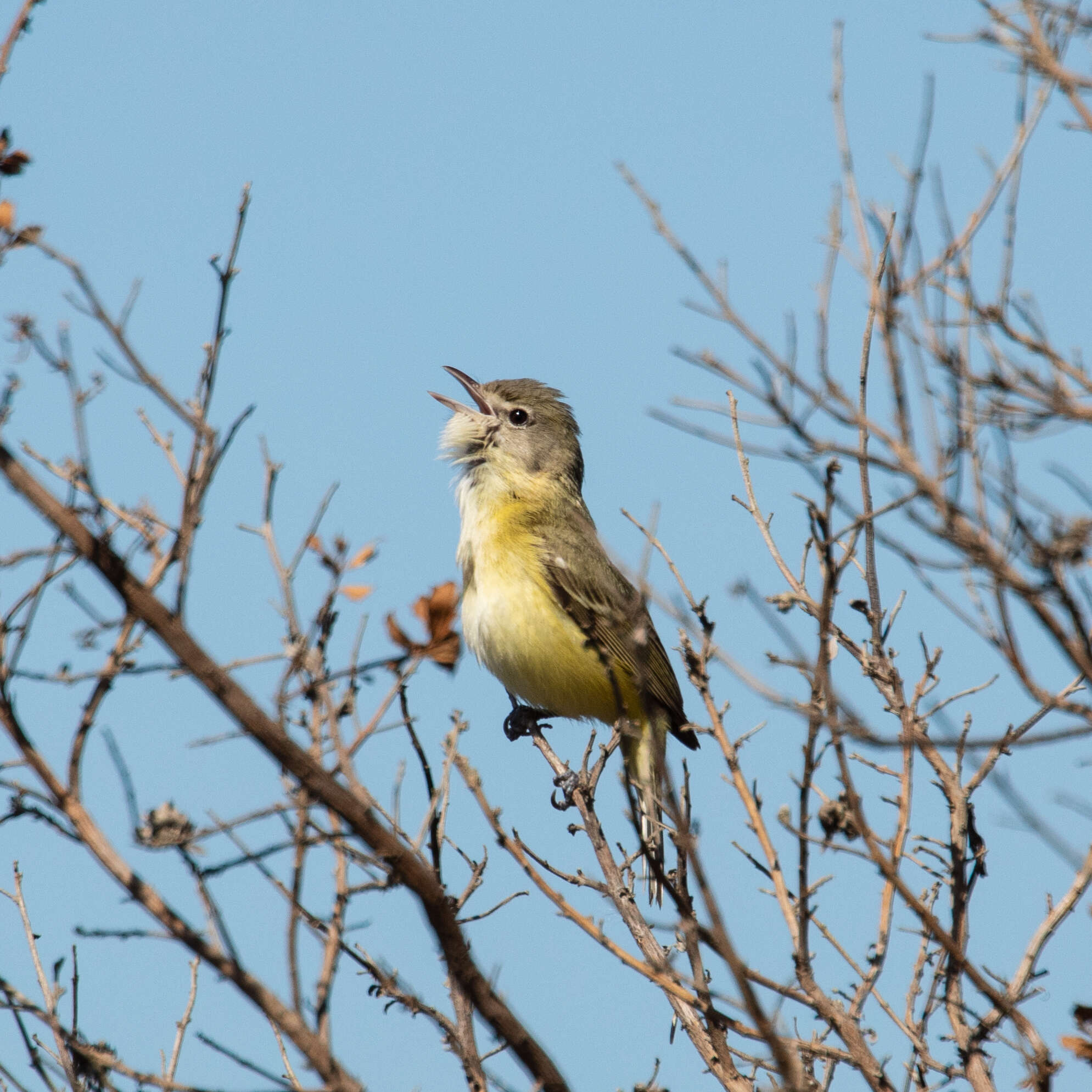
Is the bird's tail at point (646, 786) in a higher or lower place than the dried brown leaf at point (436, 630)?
higher

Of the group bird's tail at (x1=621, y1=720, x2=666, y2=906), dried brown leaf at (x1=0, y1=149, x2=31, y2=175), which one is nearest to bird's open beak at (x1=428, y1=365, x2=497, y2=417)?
bird's tail at (x1=621, y1=720, x2=666, y2=906)

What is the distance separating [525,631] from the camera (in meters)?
6.73

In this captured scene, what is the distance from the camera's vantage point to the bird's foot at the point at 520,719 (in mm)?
7047

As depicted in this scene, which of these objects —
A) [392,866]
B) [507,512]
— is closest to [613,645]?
[507,512]

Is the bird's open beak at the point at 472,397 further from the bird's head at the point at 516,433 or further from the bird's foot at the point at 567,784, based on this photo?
the bird's foot at the point at 567,784

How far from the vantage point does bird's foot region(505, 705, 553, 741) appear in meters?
7.05

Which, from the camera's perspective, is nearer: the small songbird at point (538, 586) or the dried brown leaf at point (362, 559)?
the dried brown leaf at point (362, 559)

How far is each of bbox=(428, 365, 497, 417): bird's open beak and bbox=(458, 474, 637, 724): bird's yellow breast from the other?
3.10 feet

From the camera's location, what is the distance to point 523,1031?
101 inches

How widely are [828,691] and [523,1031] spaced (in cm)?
99

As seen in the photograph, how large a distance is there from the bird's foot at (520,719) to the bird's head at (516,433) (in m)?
1.38

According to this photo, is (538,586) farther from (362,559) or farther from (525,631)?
(362,559)

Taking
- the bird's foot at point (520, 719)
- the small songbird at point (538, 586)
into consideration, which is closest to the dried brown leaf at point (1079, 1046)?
the small songbird at point (538, 586)

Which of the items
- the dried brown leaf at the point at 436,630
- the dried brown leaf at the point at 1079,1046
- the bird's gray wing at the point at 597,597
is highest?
the bird's gray wing at the point at 597,597
